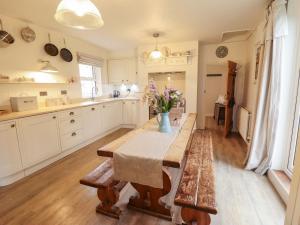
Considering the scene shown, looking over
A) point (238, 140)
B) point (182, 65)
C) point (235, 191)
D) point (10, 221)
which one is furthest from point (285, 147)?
point (10, 221)

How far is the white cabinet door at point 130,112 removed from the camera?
4.71 meters

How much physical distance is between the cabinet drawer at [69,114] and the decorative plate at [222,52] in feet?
12.6

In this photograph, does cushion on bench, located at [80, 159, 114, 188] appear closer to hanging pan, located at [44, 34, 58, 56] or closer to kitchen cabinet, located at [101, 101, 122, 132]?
kitchen cabinet, located at [101, 101, 122, 132]

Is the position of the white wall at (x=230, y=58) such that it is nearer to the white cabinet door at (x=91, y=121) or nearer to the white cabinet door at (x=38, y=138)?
the white cabinet door at (x=91, y=121)

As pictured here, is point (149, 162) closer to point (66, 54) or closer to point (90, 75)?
point (66, 54)

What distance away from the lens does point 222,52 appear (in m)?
4.30

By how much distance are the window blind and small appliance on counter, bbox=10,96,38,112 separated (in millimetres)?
1597

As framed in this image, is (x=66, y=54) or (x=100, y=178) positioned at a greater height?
(x=66, y=54)

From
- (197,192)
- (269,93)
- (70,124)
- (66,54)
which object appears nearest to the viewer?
(197,192)

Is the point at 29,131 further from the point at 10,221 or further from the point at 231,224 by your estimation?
the point at 231,224

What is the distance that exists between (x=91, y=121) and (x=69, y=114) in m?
0.67

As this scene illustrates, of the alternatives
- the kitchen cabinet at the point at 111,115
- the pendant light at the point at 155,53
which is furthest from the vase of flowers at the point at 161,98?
the kitchen cabinet at the point at 111,115

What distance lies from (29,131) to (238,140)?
4.11 meters

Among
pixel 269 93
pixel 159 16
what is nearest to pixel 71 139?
pixel 159 16
